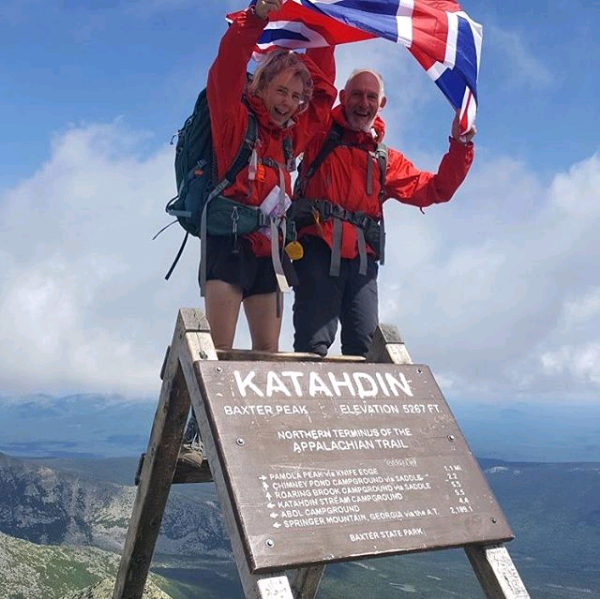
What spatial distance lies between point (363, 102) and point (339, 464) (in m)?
4.94

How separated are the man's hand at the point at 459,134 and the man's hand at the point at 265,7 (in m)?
2.77

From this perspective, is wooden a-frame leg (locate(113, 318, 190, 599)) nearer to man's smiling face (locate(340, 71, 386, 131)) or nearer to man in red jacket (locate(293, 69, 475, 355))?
man in red jacket (locate(293, 69, 475, 355))

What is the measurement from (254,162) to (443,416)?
3087mm

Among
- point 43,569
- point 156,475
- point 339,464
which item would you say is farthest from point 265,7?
point 43,569

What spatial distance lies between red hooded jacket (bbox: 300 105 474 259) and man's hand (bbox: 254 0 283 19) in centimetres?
189

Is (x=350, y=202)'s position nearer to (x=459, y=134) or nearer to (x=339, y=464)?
(x=459, y=134)

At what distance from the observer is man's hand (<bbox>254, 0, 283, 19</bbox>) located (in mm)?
6309

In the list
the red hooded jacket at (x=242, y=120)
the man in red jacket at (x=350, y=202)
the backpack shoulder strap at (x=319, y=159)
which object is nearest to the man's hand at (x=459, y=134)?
the man in red jacket at (x=350, y=202)

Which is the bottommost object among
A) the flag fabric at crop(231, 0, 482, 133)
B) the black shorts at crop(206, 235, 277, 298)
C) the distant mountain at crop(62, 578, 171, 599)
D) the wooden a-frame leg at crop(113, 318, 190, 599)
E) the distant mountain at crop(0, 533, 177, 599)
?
the wooden a-frame leg at crop(113, 318, 190, 599)

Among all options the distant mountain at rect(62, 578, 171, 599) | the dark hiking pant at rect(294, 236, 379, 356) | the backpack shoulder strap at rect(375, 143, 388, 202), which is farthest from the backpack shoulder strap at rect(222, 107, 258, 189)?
the distant mountain at rect(62, 578, 171, 599)

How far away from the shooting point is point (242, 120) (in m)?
6.75

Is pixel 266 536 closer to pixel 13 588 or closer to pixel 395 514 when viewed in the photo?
pixel 395 514

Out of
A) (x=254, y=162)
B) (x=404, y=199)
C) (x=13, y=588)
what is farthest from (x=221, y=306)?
(x=13, y=588)

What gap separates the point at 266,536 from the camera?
14.0 ft
